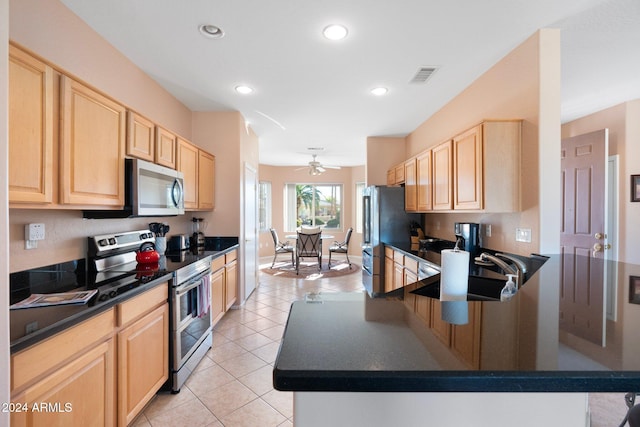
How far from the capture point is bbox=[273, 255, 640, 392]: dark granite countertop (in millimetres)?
536

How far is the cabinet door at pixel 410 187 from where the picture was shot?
363cm

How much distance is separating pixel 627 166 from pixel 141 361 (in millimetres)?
4957

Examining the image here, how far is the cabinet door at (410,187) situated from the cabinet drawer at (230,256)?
7.79 ft

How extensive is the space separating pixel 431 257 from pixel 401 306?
76.8 inches

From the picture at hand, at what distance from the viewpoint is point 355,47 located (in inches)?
87.5

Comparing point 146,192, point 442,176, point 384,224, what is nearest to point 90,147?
point 146,192

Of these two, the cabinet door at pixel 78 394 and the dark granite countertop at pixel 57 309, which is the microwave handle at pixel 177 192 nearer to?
the dark granite countertop at pixel 57 309

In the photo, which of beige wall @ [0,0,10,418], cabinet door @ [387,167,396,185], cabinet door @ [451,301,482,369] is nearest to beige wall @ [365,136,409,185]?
cabinet door @ [387,167,396,185]

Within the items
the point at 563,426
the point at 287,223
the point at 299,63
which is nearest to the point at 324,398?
the point at 563,426

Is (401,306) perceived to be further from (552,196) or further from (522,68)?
(522,68)

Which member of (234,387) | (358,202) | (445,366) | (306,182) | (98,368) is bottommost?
(234,387)

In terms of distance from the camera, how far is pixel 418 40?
2.13m

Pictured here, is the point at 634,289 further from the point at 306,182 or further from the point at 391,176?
the point at 306,182

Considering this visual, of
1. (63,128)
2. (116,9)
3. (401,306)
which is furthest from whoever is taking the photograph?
(116,9)
